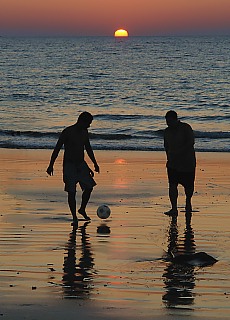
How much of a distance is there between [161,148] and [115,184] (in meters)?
8.79

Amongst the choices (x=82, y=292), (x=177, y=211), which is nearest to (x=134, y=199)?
(x=177, y=211)

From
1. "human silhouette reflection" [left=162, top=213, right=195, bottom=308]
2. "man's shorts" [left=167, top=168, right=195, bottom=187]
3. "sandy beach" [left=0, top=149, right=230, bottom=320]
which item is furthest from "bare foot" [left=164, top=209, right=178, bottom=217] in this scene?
"human silhouette reflection" [left=162, top=213, right=195, bottom=308]

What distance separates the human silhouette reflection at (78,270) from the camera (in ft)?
24.3

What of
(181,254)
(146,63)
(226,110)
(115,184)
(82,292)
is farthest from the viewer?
(146,63)

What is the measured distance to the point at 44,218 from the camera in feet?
38.4

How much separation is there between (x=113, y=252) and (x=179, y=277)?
1393 millimetres

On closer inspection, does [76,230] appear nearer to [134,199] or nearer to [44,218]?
[44,218]

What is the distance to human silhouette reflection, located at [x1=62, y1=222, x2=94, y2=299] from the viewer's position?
741 centimetres

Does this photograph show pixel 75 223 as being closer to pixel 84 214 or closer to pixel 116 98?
pixel 84 214

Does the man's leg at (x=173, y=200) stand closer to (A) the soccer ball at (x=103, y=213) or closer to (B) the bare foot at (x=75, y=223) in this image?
(A) the soccer ball at (x=103, y=213)

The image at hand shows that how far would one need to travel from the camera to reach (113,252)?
9258 mm

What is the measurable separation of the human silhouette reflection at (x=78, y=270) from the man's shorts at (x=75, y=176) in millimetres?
1353

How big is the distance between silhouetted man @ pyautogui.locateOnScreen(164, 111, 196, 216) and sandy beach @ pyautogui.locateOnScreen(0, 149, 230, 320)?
1.15 ft

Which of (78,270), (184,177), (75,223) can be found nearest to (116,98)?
(184,177)
